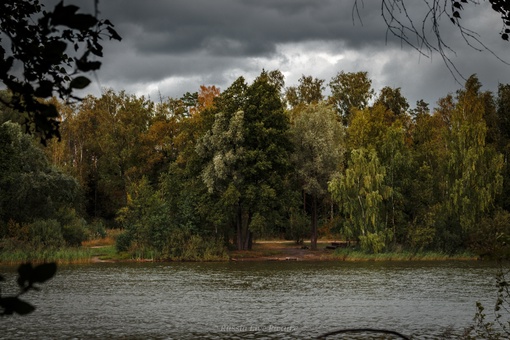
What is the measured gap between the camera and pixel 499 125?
5147 centimetres

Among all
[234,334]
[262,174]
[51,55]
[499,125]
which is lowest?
[234,334]

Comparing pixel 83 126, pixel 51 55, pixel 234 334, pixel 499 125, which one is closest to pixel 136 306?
pixel 234 334

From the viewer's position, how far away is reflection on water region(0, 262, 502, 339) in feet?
55.2

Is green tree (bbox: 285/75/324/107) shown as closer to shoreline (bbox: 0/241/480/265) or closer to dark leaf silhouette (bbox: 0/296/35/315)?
shoreline (bbox: 0/241/480/265)

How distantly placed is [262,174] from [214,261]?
7131 millimetres

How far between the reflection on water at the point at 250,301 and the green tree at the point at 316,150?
33.6 feet

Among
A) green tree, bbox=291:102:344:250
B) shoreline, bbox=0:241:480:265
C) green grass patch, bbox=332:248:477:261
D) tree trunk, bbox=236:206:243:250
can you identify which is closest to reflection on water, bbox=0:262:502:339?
shoreline, bbox=0:241:480:265

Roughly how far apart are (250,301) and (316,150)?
24.1 m

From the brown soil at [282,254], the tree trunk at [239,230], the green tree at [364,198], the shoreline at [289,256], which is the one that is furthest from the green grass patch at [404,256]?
the tree trunk at [239,230]

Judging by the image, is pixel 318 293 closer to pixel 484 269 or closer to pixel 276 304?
pixel 276 304

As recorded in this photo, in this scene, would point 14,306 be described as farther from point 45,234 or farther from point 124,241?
point 124,241

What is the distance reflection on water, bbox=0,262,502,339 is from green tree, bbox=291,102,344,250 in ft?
A: 33.6

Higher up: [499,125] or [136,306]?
[499,125]

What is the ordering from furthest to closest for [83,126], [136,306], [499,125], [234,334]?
[83,126] < [499,125] < [136,306] < [234,334]
